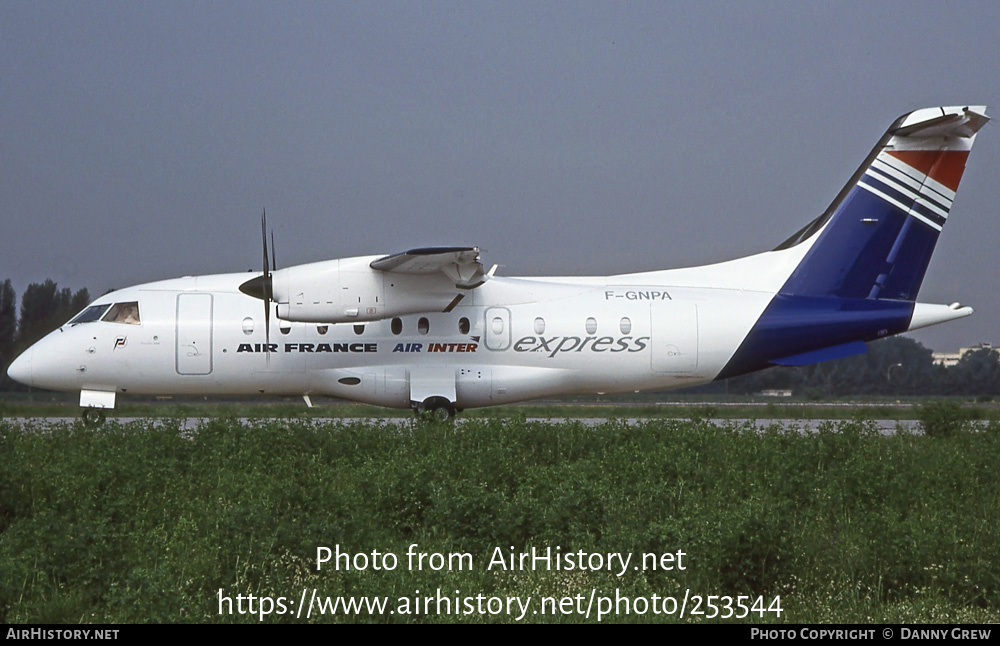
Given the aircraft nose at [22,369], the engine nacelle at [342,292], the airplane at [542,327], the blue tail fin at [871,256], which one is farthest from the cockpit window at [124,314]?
the blue tail fin at [871,256]

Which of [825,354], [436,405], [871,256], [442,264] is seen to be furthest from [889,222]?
[436,405]

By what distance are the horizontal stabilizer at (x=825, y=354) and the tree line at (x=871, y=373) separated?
6.45 m

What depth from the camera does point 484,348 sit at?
17766mm

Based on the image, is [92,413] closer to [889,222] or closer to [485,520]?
[485,520]

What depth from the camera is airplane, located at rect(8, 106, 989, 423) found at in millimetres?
17562

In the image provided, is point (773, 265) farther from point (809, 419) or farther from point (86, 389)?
point (86, 389)

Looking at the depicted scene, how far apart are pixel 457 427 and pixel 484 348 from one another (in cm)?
429

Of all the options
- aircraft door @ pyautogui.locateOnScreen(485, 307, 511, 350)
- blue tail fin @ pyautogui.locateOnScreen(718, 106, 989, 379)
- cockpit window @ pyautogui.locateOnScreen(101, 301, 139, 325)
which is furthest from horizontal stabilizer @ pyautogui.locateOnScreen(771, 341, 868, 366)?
cockpit window @ pyautogui.locateOnScreen(101, 301, 139, 325)

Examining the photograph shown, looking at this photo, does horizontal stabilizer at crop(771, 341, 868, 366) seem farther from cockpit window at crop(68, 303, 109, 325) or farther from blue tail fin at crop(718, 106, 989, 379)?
cockpit window at crop(68, 303, 109, 325)

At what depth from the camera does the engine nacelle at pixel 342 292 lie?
16297 mm

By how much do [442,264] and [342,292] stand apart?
180cm

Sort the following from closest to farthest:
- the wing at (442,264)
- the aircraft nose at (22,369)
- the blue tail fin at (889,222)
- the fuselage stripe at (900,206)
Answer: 1. the wing at (442,264)
2. the aircraft nose at (22,369)
3. the blue tail fin at (889,222)
4. the fuselage stripe at (900,206)

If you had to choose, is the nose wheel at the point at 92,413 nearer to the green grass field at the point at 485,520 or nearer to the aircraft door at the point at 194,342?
the aircraft door at the point at 194,342
